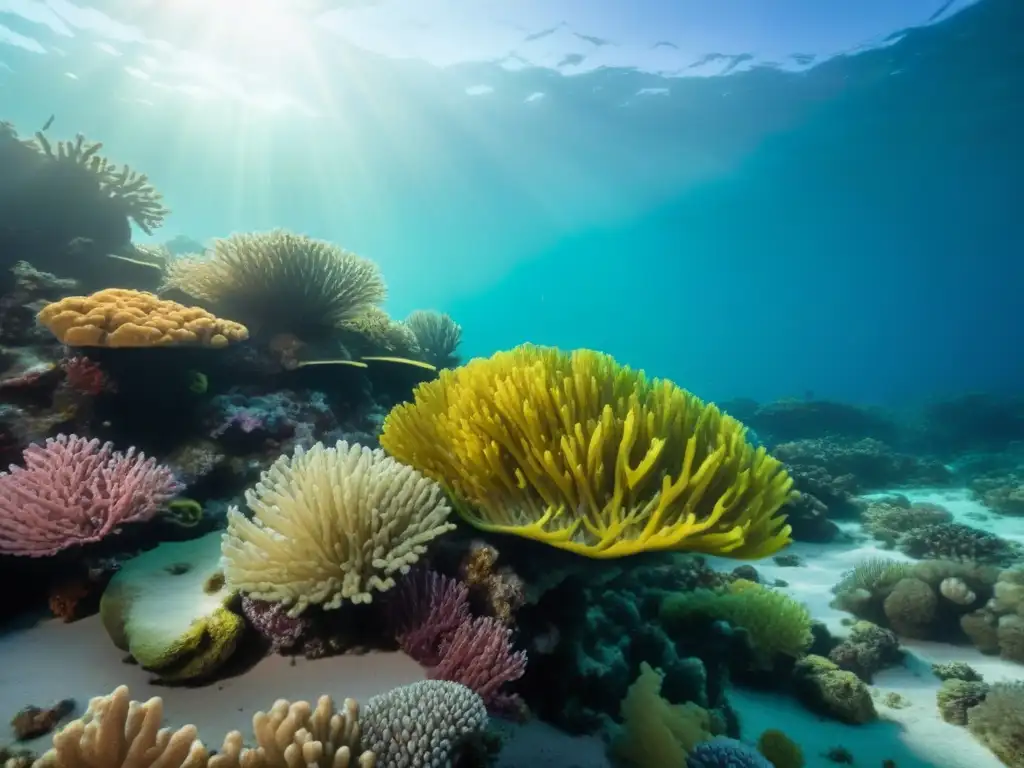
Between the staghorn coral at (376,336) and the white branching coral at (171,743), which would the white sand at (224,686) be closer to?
the white branching coral at (171,743)

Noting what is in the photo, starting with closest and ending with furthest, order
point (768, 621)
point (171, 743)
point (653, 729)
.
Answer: point (171, 743), point (653, 729), point (768, 621)

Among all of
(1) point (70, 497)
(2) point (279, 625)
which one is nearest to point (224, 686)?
(2) point (279, 625)

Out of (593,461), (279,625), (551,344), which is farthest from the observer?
(551,344)

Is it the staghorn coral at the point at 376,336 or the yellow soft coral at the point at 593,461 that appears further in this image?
the staghorn coral at the point at 376,336

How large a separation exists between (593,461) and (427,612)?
1.25 metres

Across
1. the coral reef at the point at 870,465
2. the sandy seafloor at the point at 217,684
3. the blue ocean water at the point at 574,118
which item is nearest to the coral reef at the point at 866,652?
the sandy seafloor at the point at 217,684

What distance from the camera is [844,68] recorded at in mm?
29406

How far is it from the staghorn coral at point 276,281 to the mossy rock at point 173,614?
10.3 ft

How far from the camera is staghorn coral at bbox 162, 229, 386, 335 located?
572cm

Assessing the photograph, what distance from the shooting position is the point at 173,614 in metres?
2.83

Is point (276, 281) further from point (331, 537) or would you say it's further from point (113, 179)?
point (113, 179)

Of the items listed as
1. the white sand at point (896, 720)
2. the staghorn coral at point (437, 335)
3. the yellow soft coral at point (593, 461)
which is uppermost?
the staghorn coral at point (437, 335)

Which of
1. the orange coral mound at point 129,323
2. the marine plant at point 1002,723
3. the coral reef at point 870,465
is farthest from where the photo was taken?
the coral reef at point 870,465

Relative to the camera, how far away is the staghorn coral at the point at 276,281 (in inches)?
225
